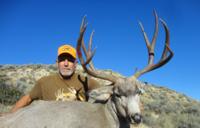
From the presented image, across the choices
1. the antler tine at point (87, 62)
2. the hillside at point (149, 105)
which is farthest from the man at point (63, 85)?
the hillside at point (149, 105)

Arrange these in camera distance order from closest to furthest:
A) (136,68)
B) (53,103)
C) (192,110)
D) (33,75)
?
(53,103) < (136,68) < (192,110) < (33,75)

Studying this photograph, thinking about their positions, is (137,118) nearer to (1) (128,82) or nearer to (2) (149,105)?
(1) (128,82)

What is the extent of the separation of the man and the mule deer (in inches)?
19.3

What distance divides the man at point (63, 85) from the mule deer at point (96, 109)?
490 mm

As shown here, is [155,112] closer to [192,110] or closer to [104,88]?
[192,110]

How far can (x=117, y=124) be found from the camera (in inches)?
268

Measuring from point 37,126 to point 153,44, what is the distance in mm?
2887

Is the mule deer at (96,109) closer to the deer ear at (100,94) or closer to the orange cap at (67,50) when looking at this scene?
the deer ear at (100,94)

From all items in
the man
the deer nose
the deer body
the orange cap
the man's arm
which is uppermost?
the orange cap

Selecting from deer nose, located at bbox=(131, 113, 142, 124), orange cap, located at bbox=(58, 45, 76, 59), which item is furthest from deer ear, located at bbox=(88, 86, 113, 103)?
orange cap, located at bbox=(58, 45, 76, 59)

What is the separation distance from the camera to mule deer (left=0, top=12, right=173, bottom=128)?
6.29 meters

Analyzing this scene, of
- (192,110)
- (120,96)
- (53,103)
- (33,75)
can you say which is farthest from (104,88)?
(33,75)

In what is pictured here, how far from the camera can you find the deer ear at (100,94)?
7.02m

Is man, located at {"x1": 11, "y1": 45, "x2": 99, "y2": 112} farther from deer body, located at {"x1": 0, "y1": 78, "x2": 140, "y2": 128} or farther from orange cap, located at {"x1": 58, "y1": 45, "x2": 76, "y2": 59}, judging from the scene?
deer body, located at {"x1": 0, "y1": 78, "x2": 140, "y2": 128}
